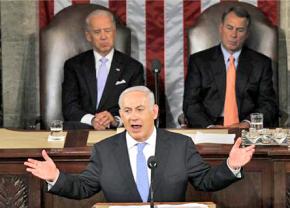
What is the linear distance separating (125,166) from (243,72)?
2.24m

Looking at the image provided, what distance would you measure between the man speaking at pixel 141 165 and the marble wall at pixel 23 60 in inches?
105

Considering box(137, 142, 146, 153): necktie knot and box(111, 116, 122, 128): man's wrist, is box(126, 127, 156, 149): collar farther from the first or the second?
box(111, 116, 122, 128): man's wrist

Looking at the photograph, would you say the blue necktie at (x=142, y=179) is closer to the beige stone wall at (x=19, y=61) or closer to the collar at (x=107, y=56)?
the collar at (x=107, y=56)

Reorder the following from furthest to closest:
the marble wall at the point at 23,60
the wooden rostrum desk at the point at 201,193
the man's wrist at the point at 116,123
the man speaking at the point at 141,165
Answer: the marble wall at the point at 23,60 → the man's wrist at the point at 116,123 → the wooden rostrum desk at the point at 201,193 → the man speaking at the point at 141,165

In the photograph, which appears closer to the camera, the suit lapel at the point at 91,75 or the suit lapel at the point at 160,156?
the suit lapel at the point at 160,156

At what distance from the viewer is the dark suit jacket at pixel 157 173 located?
3.85m

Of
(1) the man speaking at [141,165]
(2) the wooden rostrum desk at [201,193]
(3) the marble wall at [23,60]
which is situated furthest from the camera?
(3) the marble wall at [23,60]

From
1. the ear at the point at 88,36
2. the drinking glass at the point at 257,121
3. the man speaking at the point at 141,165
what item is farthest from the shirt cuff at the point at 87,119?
the man speaking at the point at 141,165

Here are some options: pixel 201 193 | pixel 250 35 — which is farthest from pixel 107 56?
pixel 201 193

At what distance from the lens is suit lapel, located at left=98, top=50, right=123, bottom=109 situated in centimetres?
597

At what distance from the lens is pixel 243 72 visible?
19.4 feet

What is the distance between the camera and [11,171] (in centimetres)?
446

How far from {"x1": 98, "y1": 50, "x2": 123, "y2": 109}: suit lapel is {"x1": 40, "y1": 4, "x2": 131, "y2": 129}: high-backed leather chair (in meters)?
0.28

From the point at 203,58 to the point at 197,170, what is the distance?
2.20 meters
